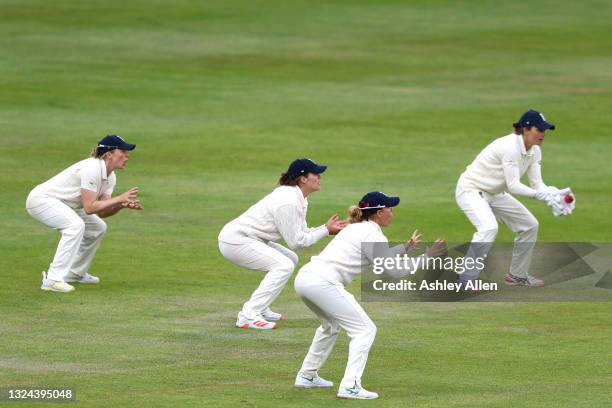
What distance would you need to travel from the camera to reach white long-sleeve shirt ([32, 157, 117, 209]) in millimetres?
15453

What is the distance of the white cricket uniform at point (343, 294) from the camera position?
11172 mm

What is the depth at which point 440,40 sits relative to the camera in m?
36.3

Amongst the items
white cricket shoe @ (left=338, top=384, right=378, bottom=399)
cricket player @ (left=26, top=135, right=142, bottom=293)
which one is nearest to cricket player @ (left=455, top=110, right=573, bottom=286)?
cricket player @ (left=26, top=135, right=142, bottom=293)

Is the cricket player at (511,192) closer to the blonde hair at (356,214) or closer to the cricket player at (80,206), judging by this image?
the cricket player at (80,206)

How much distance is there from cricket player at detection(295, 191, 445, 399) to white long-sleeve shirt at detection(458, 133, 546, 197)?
4.74 metres

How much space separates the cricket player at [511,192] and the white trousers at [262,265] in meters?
3.23

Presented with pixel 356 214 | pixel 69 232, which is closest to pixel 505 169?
pixel 356 214

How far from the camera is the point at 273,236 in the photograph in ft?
47.0

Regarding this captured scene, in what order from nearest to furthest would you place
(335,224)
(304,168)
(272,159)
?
(335,224), (304,168), (272,159)

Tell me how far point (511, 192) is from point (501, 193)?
1.60 feet

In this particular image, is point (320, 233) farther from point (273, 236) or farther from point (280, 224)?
point (273, 236)

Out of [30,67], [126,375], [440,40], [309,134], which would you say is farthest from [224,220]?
[440,40]

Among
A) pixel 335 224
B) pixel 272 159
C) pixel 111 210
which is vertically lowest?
pixel 272 159

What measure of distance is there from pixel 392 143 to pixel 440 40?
11.5 metres
